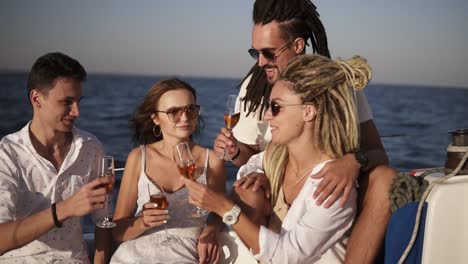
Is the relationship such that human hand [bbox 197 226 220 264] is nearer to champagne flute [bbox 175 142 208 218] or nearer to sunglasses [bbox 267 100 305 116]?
champagne flute [bbox 175 142 208 218]

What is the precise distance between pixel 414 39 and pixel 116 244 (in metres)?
39.2

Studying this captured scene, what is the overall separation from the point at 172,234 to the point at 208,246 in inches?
7.9

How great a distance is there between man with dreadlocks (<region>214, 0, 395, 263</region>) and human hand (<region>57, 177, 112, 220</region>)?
582 millimetres

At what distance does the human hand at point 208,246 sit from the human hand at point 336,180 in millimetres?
675

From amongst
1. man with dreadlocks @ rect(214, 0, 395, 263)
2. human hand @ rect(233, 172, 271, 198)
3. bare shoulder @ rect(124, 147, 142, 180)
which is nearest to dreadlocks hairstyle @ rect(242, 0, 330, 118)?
man with dreadlocks @ rect(214, 0, 395, 263)

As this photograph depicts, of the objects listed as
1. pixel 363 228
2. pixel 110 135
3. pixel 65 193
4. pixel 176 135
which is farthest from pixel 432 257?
pixel 110 135

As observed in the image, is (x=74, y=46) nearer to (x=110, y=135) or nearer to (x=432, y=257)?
(x=110, y=135)

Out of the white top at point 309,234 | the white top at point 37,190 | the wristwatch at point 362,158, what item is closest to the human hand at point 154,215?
the white top at point 37,190

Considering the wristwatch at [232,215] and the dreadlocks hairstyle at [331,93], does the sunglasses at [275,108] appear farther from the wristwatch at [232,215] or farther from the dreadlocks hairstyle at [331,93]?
the wristwatch at [232,215]

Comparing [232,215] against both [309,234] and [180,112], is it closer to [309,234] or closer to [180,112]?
[309,234]

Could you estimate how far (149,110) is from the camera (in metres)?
3.36

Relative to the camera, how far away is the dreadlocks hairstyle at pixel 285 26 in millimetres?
3646

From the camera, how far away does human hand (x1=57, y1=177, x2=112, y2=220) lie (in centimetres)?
269

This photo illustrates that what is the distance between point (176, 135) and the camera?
10.8 feet
